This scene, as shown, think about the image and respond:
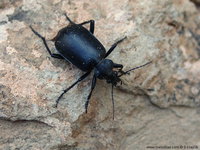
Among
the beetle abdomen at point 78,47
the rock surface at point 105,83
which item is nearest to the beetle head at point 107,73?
the beetle abdomen at point 78,47

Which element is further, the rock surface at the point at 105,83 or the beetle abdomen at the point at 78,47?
the beetle abdomen at the point at 78,47

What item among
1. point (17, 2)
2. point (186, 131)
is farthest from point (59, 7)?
point (186, 131)

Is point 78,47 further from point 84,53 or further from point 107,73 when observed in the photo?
point 107,73

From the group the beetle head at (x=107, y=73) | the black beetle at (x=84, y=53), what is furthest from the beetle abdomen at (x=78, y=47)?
the beetle head at (x=107, y=73)

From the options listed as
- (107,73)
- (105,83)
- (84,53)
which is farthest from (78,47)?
(105,83)

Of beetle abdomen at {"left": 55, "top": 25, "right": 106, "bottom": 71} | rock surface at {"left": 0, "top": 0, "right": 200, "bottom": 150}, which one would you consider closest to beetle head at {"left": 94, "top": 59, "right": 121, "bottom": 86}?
beetle abdomen at {"left": 55, "top": 25, "right": 106, "bottom": 71}

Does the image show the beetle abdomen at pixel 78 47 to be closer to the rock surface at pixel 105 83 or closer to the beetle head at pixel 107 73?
the beetle head at pixel 107 73

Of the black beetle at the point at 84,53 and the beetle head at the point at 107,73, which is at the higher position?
the black beetle at the point at 84,53
